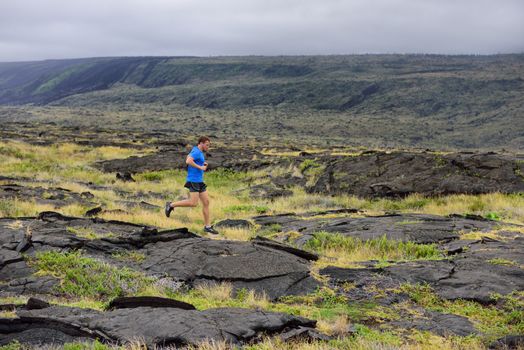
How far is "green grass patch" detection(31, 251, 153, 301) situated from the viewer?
7512 millimetres

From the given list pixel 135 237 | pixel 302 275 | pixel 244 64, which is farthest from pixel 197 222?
pixel 244 64

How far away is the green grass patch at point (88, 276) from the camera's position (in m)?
7.51

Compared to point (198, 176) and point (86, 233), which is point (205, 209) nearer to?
point (198, 176)

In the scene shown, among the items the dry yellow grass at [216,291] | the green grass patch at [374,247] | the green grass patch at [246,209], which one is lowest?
the green grass patch at [246,209]

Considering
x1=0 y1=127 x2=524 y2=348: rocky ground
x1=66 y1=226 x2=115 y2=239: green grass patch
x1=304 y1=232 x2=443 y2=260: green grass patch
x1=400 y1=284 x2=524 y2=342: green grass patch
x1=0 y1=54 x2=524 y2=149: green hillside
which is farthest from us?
x1=0 y1=54 x2=524 y2=149: green hillside

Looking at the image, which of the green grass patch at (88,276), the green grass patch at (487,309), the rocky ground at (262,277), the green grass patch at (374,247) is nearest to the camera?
the rocky ground at (262,277)

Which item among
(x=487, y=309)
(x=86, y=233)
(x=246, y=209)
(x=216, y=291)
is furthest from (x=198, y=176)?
(x=487, y=309)

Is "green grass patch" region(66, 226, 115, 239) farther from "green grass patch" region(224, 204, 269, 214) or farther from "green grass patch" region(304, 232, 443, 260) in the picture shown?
"green grass patch" region(224, 204, 269, 214)

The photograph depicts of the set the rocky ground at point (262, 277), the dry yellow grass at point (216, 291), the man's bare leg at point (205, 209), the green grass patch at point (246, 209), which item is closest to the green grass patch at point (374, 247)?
the rocky ground at point (262, 277)

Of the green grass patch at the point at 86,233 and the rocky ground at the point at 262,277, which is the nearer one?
the rocky ground at the point at 262,277

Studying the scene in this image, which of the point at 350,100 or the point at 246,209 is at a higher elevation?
the point at 350,100

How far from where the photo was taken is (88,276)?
7.88 m

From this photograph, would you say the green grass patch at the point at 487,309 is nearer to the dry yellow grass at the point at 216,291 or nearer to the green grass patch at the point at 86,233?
the dry yellow grass at the point at 216,291

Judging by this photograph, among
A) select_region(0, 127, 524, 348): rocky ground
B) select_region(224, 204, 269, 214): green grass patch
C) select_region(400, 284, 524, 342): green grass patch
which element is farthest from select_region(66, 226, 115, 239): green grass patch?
select_region(224, 204, 269, 214): green grass patch
